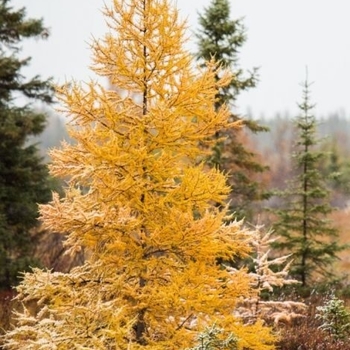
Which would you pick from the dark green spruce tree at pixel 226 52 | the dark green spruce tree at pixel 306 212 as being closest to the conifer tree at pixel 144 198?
the dark green spruce tree at pixel 226 52

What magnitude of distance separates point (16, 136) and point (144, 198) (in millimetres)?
8468

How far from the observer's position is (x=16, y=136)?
14836 millimetres

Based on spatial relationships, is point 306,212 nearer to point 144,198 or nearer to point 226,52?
point 226,52

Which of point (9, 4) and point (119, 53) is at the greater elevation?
point (9, 4)

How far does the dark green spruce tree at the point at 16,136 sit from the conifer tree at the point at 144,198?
7911 millimetres

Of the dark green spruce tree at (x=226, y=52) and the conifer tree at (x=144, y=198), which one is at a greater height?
the dark green spruce tree at (x=226, y=52)

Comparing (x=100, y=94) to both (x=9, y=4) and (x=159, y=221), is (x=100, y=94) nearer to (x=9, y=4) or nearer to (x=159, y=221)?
(x=159, y=221)

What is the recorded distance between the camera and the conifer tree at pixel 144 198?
7223mm

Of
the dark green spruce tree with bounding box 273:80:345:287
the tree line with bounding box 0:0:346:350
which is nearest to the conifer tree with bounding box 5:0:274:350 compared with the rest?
the tree line with bounding box 0:0:346:350

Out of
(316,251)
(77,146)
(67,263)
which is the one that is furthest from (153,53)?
(67,263)

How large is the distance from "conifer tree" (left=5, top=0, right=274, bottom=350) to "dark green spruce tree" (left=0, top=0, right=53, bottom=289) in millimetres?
7911

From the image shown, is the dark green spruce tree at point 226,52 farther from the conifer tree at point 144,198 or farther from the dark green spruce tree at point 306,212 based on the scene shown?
the conifer tree at point 144,198

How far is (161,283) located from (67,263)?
41.1 ft

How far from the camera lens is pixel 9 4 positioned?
607 inches
